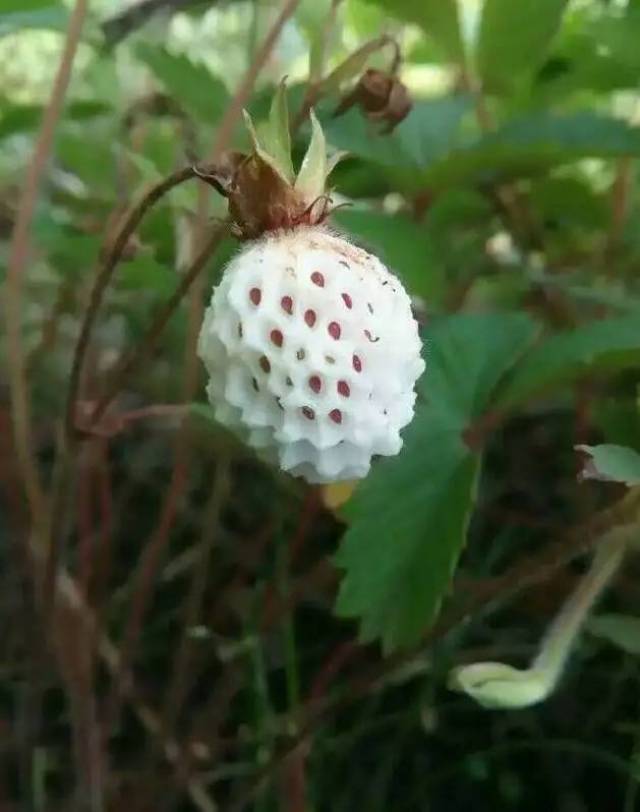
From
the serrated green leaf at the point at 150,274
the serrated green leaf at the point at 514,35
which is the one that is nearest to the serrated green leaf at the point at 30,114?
the serrated green leaf at the point at 150,274

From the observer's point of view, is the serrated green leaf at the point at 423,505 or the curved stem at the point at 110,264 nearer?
the curved stem at the point at 110,264

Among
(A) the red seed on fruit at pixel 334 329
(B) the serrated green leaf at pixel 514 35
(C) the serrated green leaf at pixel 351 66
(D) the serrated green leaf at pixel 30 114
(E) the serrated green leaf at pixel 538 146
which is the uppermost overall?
(D) the serrated green leaf at pixel 30 114

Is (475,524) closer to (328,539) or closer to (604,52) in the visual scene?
(328,539)

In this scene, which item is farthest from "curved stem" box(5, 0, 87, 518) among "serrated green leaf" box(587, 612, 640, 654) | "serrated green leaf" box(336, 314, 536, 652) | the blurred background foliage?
"serrated green leaf" box(587, 612, 640, 654)

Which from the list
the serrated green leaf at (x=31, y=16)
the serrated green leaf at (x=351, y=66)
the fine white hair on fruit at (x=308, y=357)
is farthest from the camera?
the serrated green leaf at (x=31, y=16)

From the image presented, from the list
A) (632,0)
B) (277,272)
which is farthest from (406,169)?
(277,272)

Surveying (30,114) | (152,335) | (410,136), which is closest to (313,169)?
(152,335)

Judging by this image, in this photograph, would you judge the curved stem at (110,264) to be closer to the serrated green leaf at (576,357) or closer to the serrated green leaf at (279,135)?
A: the serrated green leaf at (279,135)

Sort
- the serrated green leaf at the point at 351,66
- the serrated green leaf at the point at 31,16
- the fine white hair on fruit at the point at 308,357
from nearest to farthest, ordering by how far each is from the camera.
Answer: the fine white hair on fruit at the point at 308,357, the serrated green leaf at the point at 351,66, the serrated green leaf at the point at 31,16
